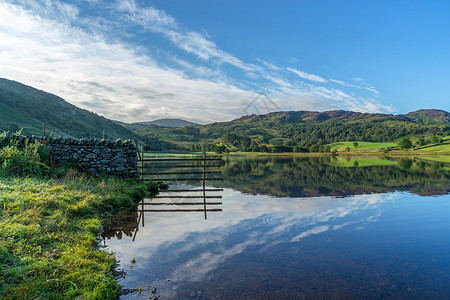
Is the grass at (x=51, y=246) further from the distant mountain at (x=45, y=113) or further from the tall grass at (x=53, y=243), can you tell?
the distant mountain at (x=45, y=113)

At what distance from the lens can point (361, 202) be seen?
556 inches

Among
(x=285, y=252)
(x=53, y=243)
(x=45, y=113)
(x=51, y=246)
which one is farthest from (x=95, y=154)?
(x=45, y=113)

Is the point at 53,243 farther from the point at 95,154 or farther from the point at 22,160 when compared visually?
the point at 95,154

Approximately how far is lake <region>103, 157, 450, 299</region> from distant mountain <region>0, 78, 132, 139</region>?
84508mm

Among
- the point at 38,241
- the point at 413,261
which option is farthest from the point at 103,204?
the point at 413,261

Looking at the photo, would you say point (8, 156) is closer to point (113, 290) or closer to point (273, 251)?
point (113, 290)

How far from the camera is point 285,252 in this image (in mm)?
6984

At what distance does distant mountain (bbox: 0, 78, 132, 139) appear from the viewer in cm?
8888

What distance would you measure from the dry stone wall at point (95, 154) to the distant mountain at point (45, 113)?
73.4m

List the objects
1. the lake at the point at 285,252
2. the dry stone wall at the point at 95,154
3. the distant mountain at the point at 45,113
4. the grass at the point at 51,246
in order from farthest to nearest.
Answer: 1. the distant mountain at the point at 45,113
2. the dry stone wall at the point at 95,154
3. the lake at the point at 285,252
4. the grass at the point at 51,246

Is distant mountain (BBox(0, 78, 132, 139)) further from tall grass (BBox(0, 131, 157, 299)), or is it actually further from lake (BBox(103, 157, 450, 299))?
lake (BBox(103, 157, 450, 299))

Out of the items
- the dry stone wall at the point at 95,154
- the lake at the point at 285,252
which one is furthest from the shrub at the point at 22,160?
the lake at the point at 285,252

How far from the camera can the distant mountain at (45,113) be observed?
8888 cm

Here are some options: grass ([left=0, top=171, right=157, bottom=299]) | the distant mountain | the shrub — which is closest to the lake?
grass ([left=0, top=171, right=157, bottom=299])
